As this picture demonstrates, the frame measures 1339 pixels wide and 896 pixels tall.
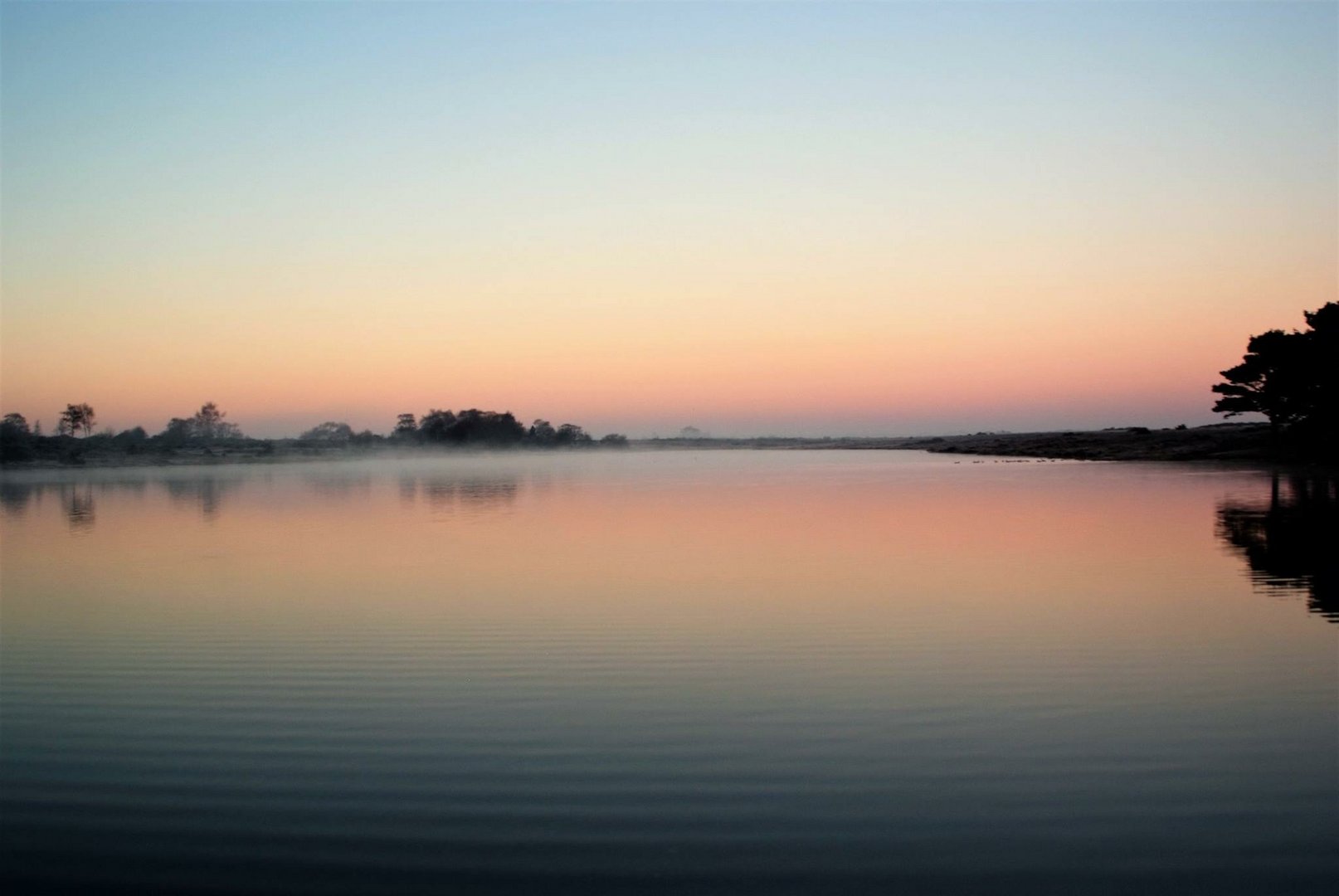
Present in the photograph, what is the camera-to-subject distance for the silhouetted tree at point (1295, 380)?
52125 millimetres

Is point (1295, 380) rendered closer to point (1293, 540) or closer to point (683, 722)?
point (1293, 540)

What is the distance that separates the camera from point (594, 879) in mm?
5777

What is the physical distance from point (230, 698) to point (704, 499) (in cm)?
3100

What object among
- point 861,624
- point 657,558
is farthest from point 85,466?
point 861,624

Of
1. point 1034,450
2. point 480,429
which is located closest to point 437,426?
point 480,429

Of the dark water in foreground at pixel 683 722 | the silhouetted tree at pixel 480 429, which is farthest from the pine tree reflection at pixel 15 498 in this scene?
the silhouetted tree at pixel 480 429

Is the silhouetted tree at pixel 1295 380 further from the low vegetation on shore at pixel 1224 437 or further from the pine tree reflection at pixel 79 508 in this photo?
the pine tree reflection at pixel 79 508

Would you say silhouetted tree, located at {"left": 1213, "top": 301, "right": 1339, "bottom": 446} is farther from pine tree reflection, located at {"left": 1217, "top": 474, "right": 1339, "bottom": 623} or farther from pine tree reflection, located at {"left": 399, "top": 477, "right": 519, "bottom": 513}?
pine tree reflection, located at {"left": 399, "top": 477, "right": 519, "bottom": 513}

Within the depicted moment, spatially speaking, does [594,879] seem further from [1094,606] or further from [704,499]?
[704,499]

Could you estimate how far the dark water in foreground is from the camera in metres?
6.05

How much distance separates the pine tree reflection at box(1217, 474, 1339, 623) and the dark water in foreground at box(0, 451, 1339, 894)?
9.1 inches

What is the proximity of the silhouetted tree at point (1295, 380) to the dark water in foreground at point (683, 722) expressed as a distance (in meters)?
36.6

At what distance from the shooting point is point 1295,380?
2181 inches

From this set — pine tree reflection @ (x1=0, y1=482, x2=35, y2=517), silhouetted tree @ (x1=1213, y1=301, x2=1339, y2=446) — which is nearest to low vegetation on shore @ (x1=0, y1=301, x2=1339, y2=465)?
silhouetted tree @ (x1=1213, y1=301, x2=1339, y2=446)
